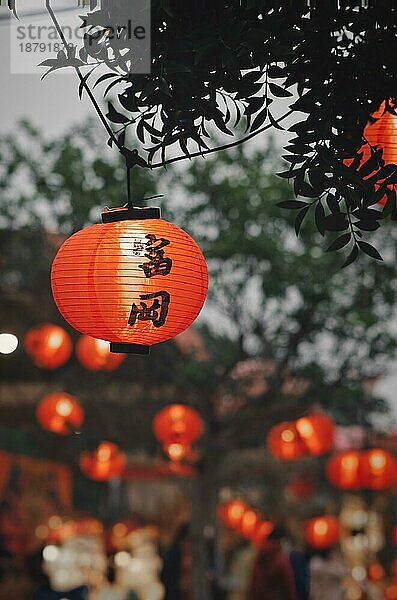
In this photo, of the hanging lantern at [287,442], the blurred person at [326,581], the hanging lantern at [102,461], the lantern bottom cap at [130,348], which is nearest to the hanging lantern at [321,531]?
the hanging lantern at [287,442]

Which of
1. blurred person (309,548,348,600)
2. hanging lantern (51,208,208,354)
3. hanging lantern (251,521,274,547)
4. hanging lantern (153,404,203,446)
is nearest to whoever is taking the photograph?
hanging lantern (51,208,208,354)

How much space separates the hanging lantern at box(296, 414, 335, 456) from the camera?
7.86 m

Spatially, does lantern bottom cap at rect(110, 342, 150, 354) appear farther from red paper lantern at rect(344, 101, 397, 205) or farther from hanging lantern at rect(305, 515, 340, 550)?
hanging lantern at rect(305, 515, 340, 550)

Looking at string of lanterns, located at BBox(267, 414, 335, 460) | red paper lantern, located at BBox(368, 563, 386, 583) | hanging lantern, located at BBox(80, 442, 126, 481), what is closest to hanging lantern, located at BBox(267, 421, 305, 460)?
string of lanterns, located at BBox(267, 414, 335, 460)

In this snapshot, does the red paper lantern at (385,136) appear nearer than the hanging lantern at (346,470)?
Yes

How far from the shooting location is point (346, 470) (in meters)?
8.57

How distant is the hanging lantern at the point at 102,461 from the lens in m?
8.47

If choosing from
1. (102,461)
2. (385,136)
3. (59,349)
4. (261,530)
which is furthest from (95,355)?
(385,136)

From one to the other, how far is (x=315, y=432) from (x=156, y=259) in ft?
18.0

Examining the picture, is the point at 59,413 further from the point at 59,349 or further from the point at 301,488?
the point at 301,488

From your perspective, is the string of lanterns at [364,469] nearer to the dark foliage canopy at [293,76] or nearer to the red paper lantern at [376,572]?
the red paper lantern at [376,572]

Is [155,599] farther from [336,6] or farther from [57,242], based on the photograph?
[336,6]

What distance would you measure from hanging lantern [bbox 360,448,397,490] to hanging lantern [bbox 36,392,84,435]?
2.45 m

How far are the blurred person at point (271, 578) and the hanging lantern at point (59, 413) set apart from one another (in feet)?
6.35
